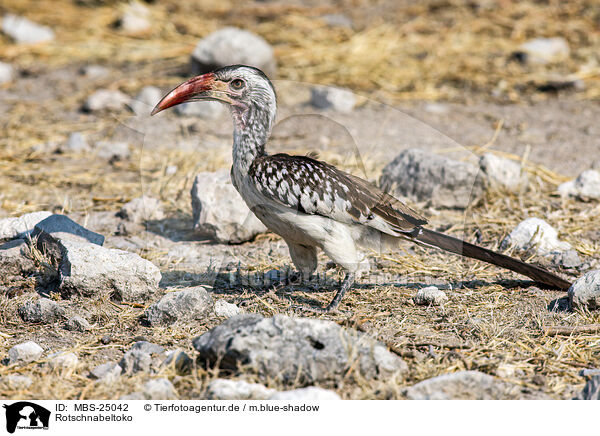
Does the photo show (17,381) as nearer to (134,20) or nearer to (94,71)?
(94,71)

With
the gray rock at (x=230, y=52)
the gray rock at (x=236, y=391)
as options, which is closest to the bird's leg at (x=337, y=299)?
the gray rock at (x=236, y=391)

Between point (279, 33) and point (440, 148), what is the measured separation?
371cm

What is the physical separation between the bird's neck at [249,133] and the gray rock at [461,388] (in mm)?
1662

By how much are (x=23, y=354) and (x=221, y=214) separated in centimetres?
179

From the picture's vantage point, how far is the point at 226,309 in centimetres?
369

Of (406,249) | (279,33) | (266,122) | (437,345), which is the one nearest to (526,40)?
(279,33)

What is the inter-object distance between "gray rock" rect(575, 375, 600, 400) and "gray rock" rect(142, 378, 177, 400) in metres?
1.65

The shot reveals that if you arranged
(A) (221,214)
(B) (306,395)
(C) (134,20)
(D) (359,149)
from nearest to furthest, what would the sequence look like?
(B) (306,395)
(A) (221,214)
(D) (359,149)
(C) (134,20)

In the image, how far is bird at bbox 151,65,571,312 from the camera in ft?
12.3

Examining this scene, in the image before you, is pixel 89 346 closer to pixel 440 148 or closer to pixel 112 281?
pixel 112 281

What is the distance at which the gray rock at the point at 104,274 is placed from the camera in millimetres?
3756

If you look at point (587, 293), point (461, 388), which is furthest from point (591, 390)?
point (587, 293)

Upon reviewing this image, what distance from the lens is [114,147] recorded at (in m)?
6.32
